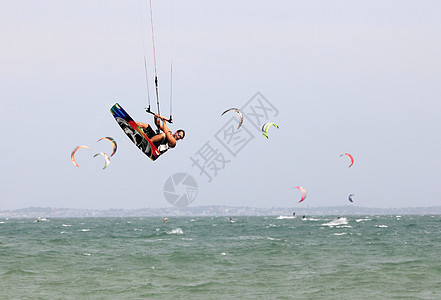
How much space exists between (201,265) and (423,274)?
853 centimetres

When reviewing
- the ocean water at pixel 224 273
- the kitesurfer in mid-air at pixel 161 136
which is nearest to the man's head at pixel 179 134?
the kitesurfer in mid-air at pixel 161 136

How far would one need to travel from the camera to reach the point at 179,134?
12.8 metres

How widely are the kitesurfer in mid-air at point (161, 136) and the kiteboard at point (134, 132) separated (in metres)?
0.09

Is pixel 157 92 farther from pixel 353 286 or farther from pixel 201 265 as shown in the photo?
pixel 201 265

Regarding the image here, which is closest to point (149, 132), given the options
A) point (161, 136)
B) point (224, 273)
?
point (161, 136)

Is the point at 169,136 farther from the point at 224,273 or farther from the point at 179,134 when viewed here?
the point at 224,273

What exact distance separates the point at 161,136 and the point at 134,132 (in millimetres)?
640

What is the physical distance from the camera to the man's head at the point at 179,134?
41.8ft

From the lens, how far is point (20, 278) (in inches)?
789

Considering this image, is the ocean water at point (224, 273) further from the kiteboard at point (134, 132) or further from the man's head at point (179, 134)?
the man's head at point (179, 134)

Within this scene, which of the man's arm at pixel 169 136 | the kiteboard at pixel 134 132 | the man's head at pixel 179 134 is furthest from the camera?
the man's head at pixel 179 134

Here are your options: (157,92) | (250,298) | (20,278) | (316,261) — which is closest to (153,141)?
(157,92)

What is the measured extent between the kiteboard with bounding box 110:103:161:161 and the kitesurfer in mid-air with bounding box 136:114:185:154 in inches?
3.4

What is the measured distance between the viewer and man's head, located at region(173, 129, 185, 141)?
41.8 ft
